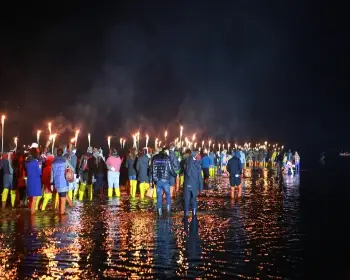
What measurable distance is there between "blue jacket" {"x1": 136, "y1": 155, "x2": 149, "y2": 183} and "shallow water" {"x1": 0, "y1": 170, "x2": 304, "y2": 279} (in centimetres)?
333

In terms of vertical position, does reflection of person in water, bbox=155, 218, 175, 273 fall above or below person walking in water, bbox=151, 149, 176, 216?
below

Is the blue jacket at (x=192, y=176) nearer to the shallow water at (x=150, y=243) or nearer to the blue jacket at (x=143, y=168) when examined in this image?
the shallow water at (x=150, y=243)

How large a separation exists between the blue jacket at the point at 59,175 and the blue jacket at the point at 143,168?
5004mm

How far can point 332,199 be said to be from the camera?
19.7 meters

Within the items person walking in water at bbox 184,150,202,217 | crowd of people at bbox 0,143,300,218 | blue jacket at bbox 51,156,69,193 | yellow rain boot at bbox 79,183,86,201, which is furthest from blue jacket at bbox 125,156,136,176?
person walking in water at bbox 184,150,202,217

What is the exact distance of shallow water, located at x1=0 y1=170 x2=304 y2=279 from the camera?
8219 millimetres

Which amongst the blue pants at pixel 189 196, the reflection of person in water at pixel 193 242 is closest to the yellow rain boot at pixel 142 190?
the blue pants at pixel 189 196

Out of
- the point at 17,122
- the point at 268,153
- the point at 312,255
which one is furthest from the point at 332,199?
the point at 17,122

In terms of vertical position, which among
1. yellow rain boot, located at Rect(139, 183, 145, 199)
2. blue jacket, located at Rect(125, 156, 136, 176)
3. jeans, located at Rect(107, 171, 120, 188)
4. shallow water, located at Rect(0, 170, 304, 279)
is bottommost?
shallow water, located at Rect(0, 170, 304, 279)

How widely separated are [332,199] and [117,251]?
12.2m

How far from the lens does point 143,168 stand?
65.6 feet

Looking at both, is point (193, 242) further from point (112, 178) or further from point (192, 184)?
point (112, 178)

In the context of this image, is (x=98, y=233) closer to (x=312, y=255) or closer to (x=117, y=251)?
(x=117, y=251)

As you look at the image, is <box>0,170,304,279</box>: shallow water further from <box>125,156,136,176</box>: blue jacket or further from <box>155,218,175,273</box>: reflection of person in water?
<box>125,156,136,176</box>: blue jacket
